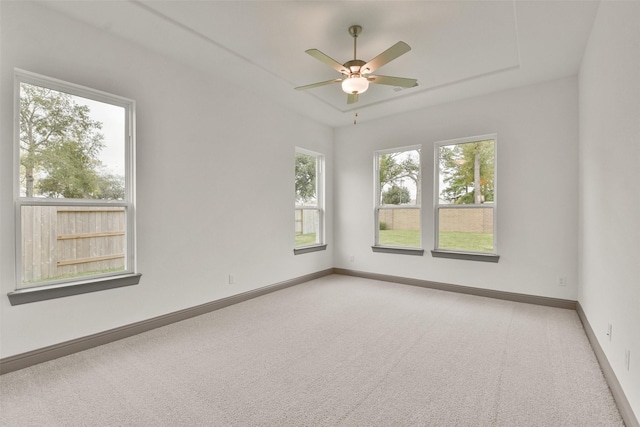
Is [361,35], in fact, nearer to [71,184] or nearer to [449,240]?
[71,184]

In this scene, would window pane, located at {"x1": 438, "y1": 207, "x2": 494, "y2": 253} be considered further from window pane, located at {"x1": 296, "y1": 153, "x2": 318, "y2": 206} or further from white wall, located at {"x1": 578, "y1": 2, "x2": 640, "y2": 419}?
window pane, located at {"x1": 296, "y1": 153, "x2": 318, "y2": 206}

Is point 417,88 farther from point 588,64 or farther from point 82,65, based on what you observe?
point 82,65

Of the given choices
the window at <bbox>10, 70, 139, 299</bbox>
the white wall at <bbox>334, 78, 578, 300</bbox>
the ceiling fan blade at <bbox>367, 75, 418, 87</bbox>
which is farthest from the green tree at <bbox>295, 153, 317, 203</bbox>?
the window at <bbox>10, 70, 139, 299</bbox>

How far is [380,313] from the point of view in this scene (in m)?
3.66

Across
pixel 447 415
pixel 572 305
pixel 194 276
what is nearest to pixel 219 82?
pixel 194 276

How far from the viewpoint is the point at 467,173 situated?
4.59 m

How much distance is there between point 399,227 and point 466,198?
118 centimetres

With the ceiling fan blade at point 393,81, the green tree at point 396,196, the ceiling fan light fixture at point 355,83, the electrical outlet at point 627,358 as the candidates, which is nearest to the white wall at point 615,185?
the electrical outlet at point 627,358

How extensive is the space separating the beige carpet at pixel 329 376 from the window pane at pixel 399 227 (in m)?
1.79

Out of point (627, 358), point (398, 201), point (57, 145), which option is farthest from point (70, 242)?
point (398, 201)

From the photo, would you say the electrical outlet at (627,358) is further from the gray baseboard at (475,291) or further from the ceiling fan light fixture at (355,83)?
the ceiling fan light fixture at (355,83)

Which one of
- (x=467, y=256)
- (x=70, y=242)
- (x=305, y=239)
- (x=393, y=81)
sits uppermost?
(x=393, y=81)

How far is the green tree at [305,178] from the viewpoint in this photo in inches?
209

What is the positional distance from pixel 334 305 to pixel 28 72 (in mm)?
3813
